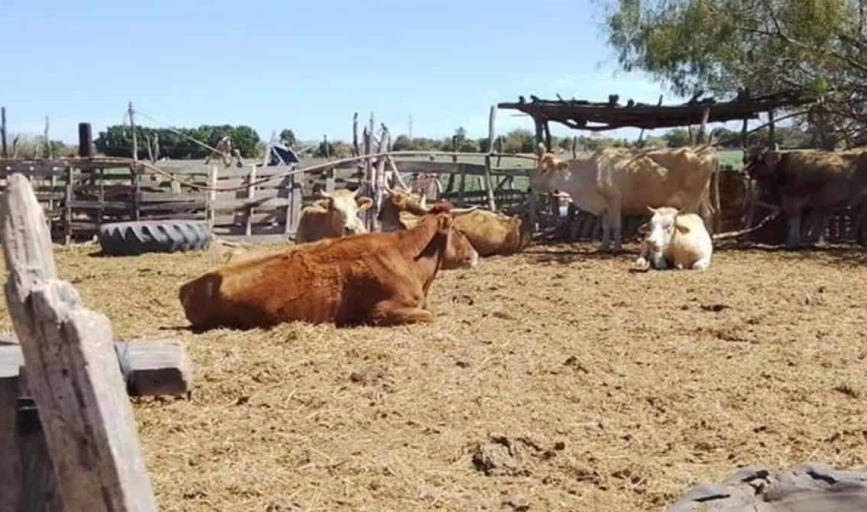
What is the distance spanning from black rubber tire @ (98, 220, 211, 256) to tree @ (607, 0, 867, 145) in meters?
9.04

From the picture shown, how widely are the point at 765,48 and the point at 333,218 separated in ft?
27.9

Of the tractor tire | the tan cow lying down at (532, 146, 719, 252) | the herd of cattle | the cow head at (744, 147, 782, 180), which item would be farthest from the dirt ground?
the cow head at (744, 147, 782, 180)

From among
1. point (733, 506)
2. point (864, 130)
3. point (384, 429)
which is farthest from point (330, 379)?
point (864, 130)

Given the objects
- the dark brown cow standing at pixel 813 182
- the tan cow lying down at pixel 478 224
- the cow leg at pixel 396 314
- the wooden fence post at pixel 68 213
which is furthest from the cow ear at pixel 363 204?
the dark brown cow standing at pixel 813 182

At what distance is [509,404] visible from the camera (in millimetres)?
5566

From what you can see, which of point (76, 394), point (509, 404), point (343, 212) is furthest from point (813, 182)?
point (76, 394)

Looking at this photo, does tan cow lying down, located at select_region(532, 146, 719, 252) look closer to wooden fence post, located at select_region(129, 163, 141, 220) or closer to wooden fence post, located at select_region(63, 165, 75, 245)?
wooden fence post, located at select_region(129, 163, 141, 220)

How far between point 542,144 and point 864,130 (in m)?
6.00

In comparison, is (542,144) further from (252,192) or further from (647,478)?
(647,478)

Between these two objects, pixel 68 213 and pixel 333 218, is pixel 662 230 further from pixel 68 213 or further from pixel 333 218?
pixel 68 213

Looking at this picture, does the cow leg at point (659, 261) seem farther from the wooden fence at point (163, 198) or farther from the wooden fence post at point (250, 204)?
the wooden fence post at point (250, 204)

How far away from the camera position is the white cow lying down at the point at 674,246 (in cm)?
1219

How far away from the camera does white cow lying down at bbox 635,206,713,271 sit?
1219 centimetres

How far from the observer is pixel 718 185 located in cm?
1692
